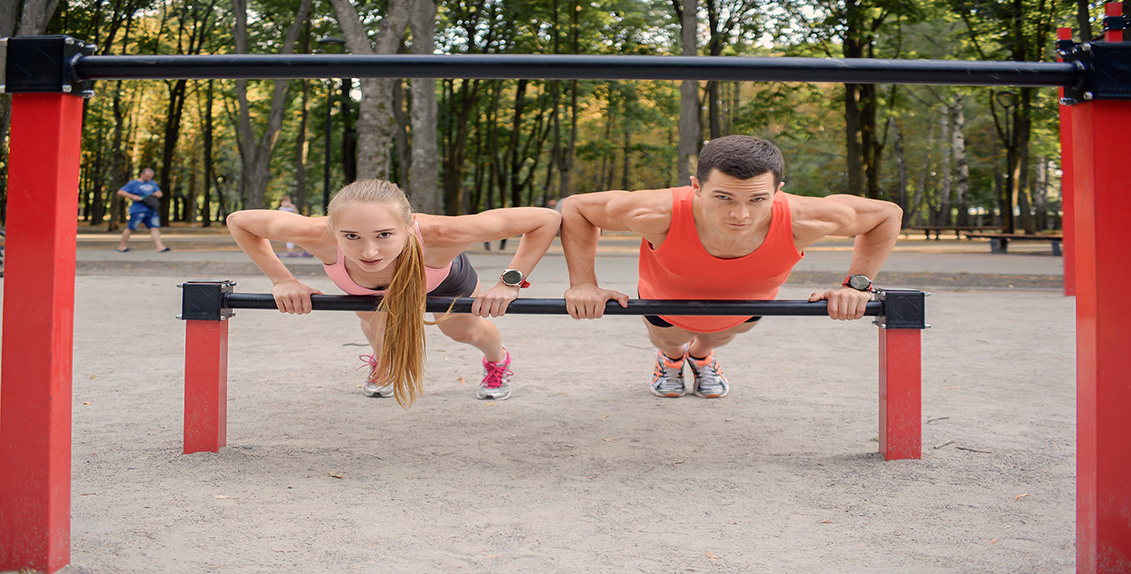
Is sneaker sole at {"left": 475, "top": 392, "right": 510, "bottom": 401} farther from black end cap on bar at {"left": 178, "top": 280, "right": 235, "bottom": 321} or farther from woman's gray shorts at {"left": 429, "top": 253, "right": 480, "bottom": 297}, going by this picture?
black end cap on bar at {"left": 178, "top": 280, "right": 235, "bottom": 321}

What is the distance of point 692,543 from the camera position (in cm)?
212

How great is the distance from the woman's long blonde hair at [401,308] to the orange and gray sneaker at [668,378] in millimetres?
1557

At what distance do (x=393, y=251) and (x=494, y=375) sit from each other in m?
1.37

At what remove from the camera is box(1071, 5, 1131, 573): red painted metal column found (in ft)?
5.27

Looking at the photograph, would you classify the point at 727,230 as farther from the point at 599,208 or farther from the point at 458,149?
the point at 458,149

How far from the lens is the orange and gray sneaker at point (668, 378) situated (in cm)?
401

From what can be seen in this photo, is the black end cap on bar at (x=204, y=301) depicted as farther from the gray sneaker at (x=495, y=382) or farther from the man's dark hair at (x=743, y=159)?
the man's dark hair at (x=743, y=159)

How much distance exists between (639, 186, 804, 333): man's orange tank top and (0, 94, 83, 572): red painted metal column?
1972 mm

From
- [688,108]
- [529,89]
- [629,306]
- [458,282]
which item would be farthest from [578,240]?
[529,89]

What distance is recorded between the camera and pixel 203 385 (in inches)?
112

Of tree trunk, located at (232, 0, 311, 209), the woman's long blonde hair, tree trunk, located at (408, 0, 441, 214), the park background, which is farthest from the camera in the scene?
tree trunk, located at (232, 0, 311, 209)

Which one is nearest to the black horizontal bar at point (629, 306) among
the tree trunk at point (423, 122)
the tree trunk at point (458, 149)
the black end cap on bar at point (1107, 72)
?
the black end cap on bar at point (1107, 72)

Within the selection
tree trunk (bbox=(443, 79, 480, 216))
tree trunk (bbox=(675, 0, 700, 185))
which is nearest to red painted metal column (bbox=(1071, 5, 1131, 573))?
tree trunk (bbox=(675, 0, 700, 185))

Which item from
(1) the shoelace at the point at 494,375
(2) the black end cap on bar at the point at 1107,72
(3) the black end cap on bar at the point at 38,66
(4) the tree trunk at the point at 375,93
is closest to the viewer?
(2) the black end cap on bar at the point at 1107,72
